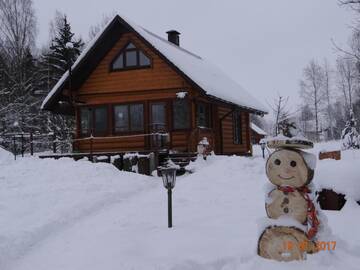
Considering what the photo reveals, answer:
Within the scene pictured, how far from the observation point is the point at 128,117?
1702 cm

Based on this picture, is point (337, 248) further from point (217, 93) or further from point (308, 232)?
point (217, 93)

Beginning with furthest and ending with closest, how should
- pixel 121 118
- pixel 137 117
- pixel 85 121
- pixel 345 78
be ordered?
pixel 345 78
pixel 85 121
pixel 121 118
pixel 137 117

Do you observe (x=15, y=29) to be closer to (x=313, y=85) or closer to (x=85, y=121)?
(x=85, y=121)

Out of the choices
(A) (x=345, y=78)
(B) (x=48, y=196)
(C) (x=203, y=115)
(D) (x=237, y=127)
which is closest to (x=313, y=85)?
(A) (x=345, y=78)

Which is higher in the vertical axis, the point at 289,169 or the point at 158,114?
the point at 158,114

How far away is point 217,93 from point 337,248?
11423 mm

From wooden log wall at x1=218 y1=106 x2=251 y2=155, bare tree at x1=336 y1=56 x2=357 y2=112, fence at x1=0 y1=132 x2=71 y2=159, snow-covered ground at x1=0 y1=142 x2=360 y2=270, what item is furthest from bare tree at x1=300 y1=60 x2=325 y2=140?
snow-covered ground at x1=0 y1=142 x2=360 y2=270

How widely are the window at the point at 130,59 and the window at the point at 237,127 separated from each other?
644 centimetres

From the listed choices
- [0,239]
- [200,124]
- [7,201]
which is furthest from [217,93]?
[0,239]

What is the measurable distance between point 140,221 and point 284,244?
285 centimetres

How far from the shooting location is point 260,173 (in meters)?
11.4

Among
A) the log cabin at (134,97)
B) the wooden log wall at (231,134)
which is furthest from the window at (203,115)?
the wooden log wall at (231,134)

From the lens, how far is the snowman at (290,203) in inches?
187

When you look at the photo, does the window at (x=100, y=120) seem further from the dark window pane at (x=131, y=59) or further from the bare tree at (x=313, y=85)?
the bare tree at (x=313, y=85)
